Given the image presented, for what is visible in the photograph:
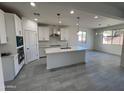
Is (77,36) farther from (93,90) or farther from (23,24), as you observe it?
(93,90)

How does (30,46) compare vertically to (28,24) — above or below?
below

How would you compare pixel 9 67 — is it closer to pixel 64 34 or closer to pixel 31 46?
pixel 31 46

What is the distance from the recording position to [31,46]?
479 cm

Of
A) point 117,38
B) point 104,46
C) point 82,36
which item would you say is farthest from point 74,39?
point 117,38

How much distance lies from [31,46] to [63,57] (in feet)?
7.24

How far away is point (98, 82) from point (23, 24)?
431 centimetres

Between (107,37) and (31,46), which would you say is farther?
(107,37)

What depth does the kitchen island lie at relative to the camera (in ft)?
11.7

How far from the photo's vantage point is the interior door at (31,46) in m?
4.46

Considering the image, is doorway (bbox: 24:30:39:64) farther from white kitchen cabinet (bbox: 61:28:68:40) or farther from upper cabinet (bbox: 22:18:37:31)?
white kitchen cabinet (bbox: 61:28:68:40)

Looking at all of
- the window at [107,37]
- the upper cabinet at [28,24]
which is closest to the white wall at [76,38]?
the window at [107,37]

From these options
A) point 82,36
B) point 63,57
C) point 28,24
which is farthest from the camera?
point 82,36

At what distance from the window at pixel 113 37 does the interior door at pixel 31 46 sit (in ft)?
21.1

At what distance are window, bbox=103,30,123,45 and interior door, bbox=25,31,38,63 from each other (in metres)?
6.42
